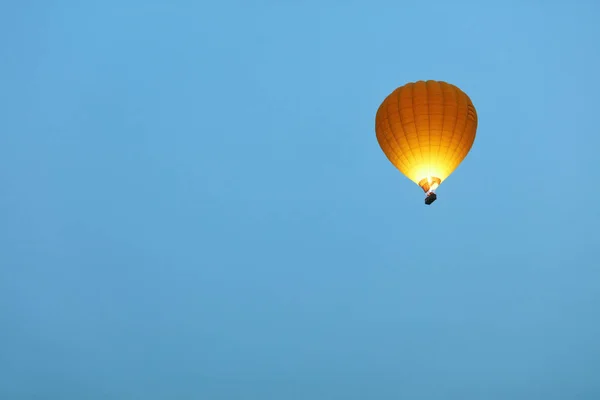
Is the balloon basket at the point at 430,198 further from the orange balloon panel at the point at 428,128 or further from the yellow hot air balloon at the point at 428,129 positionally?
the orange balloon panel at the point at 428,128

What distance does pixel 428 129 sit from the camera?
51.2 ft

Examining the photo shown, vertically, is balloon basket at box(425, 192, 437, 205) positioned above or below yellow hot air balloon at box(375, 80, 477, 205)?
below

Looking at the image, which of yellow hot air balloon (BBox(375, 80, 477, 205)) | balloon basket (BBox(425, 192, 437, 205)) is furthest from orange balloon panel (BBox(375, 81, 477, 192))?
balloon basket (BBox(425, 192, 437, 205))

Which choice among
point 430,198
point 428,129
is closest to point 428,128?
point 428,129

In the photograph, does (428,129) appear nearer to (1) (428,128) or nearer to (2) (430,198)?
(1) (428,128)

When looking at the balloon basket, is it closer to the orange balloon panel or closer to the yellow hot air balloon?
the yellow hot air balloon

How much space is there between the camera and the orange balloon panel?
1566cm

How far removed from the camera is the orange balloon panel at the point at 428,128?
15.7 metres

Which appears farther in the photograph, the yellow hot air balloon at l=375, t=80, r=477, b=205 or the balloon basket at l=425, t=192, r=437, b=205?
the yellow hot air balloon at l=375, t=80, r=477, b=205

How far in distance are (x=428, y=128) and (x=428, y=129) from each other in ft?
0.08

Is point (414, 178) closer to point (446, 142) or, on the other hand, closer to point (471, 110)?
point (446, 142)

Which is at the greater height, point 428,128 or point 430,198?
point 428,128

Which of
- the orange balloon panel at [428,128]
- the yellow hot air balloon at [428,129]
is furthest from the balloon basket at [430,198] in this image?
the orange balloon panel at [428,128]

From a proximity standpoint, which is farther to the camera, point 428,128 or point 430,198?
point 428,128
